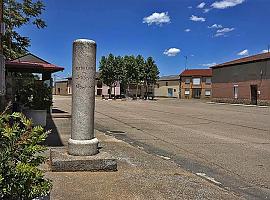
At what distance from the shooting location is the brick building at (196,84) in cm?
8550

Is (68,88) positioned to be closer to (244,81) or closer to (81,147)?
(244,81)

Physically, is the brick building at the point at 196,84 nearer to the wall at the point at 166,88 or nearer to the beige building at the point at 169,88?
the beige building at the point at 169,88

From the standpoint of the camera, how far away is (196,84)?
8550cm

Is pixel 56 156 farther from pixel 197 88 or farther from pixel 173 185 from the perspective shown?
pixel 197 88

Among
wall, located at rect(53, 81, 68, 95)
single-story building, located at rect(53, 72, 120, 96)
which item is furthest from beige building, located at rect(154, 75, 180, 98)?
wall, located at rect(53, 81, 68, 95)

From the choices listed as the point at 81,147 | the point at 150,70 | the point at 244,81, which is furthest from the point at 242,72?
the point at 81,147

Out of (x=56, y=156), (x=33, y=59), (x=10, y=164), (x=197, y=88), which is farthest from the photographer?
(x=197, y=88)

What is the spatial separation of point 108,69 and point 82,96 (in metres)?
60.8

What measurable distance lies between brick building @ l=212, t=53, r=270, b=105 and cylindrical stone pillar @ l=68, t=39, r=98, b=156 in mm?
42524

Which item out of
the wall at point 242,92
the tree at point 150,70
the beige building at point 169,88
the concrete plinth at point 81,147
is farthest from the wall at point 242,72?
the concrete plinth at point 81,147

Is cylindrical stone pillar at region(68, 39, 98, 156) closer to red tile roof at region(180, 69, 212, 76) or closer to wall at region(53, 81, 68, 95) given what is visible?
red tile roof at region(180, 69, 212, 76)

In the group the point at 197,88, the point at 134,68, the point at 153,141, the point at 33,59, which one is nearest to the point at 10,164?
the point at 153,141

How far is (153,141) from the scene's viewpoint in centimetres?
1109

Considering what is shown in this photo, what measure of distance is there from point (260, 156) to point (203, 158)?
5.20 feet
